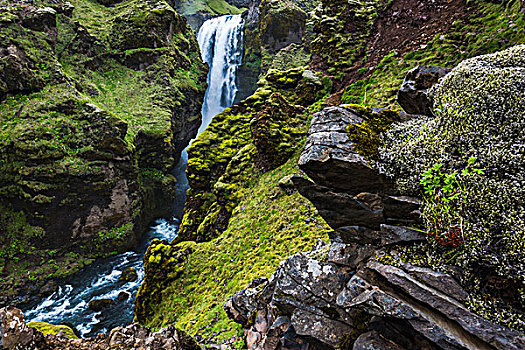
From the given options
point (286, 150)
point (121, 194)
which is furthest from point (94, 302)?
point (286, 150)

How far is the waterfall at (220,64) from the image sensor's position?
47.9 m

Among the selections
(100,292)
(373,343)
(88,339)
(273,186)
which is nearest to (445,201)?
(373,343)

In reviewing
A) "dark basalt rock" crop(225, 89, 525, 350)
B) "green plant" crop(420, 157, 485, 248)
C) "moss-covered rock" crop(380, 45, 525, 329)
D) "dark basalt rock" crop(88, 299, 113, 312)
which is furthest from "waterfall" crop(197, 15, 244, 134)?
"green plant" crop(420, 157, 485, 248)

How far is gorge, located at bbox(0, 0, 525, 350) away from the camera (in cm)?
342

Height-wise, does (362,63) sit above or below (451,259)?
above

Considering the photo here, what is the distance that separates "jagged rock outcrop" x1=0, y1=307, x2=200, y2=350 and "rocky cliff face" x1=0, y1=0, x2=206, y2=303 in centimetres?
2104

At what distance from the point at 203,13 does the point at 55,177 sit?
205 feet

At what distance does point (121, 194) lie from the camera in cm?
2550

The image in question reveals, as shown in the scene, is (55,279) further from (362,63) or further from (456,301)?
(362,63)

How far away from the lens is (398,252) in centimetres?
400

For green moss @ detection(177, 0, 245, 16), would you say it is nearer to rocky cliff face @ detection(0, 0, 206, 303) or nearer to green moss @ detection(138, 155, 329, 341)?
rocky cliff face @ detection(0, 0, 206, 303)

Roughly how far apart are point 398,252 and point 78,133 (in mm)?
28342

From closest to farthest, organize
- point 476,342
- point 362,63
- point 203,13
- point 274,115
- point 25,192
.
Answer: point 476,342 < point 274,115 < point 362,63 < point 25,192 < point 203,13

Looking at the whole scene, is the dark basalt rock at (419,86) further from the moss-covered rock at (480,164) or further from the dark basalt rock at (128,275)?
the dark basalt rock at (128,275)
